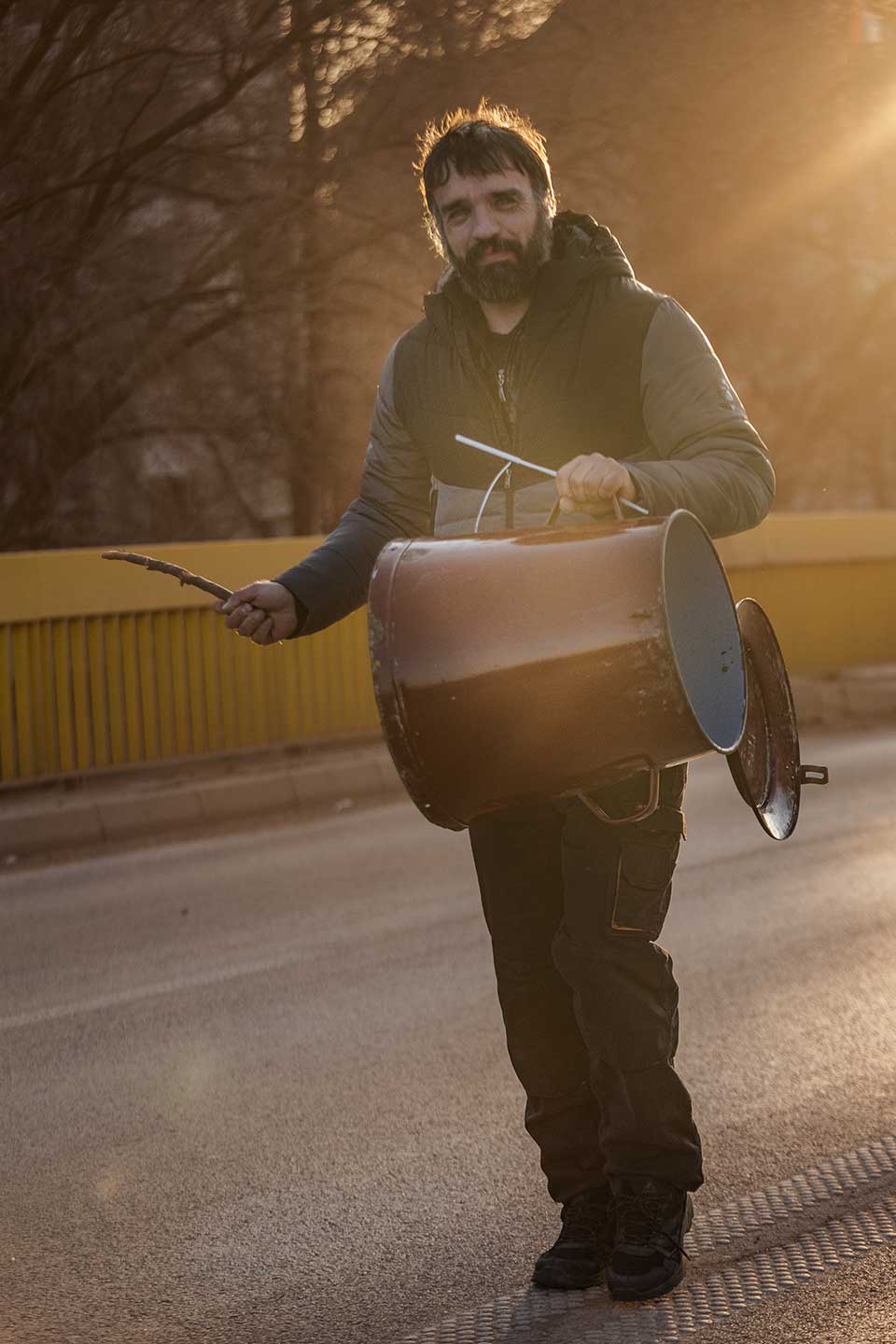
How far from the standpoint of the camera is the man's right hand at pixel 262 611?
10.3ft

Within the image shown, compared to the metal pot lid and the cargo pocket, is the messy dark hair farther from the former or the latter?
the cargo pocket

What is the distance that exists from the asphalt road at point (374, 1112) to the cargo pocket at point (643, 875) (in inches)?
23.5

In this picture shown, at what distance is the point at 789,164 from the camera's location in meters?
18.4

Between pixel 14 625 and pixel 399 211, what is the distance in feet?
19.9

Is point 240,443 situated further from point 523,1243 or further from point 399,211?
point 523,1243

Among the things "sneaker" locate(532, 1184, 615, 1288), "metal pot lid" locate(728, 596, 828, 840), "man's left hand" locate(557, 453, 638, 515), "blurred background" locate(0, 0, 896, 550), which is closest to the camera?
"man's left hand" locate(557, 453, 638, 515)

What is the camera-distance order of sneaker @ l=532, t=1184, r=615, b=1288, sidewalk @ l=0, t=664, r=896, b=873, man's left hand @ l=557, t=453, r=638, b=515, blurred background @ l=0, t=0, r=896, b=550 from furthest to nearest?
blurred background @ l=0, t=0, r=896, b=550, sidewalk @ l=0, t=664, r=896, b=873, sneaker @ l=532, t=1184, r=615, b=1288, man's left hand @ l=557, t=453, r=638, b=515

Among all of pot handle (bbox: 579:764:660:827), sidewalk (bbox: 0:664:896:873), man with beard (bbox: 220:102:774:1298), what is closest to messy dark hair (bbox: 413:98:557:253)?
man with beard (bbox: 220:102:774:1298)

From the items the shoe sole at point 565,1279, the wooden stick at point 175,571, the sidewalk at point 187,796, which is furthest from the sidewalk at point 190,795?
the shoe sole at point 565,1279

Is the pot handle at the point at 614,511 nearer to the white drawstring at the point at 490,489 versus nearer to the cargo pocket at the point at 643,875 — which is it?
the white drawstring at the point at 490,489

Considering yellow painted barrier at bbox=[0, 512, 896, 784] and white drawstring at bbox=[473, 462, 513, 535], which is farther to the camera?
yellow painted barrier at bbox=[0, 512, 896, 784]

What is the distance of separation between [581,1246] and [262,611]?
1180 mm

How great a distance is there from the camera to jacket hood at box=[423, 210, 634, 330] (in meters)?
3.12

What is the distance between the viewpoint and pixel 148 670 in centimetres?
1062
